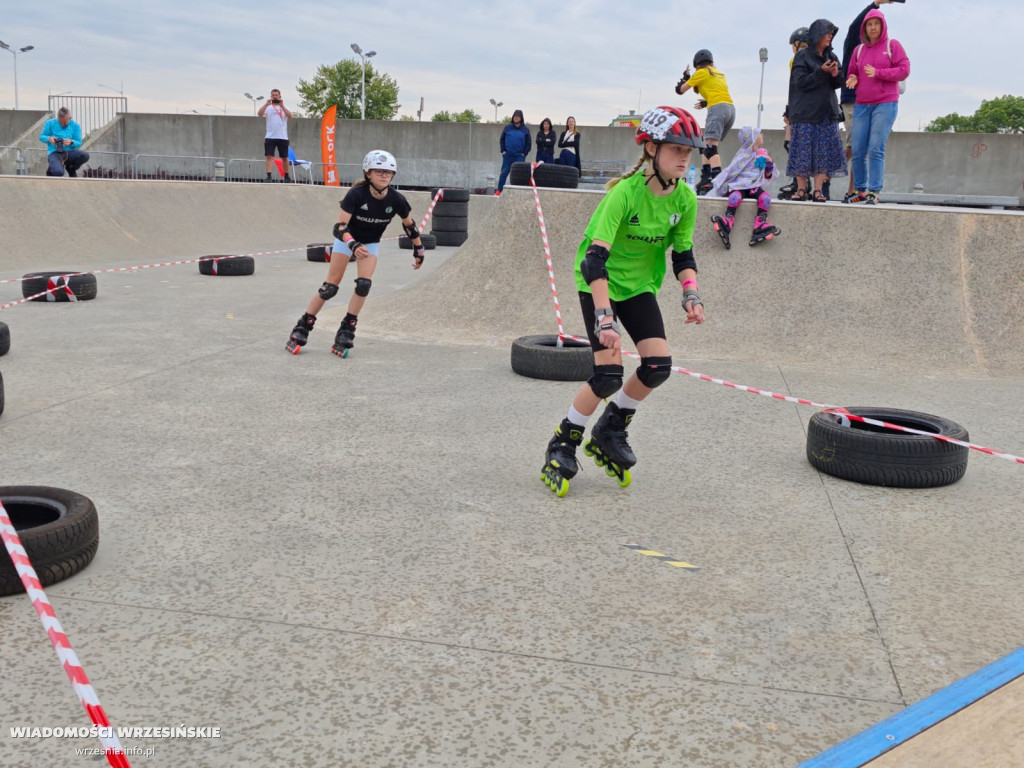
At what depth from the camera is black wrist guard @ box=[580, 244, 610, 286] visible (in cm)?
466

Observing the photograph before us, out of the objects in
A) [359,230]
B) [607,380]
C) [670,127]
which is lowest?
[607,380]

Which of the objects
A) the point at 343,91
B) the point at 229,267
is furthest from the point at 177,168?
the point at 343,91

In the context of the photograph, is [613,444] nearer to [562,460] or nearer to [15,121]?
[562,460]

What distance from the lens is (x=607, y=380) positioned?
484cm

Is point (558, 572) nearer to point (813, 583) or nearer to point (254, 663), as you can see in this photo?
point (813, 583)

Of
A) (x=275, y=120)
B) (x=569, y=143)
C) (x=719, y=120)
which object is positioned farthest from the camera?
(x=275, y=120)

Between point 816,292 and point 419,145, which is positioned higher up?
point 419,145

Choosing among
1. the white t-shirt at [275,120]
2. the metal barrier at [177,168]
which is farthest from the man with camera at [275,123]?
the metal barrier at [177,168]

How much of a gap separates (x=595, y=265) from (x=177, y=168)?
3054 cm

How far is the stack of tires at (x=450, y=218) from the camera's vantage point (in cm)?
2316

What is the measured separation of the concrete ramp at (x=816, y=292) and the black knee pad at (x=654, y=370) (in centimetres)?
441

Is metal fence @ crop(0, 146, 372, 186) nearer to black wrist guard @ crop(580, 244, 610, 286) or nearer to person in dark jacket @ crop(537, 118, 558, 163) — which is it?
person in dark jacket @ crop(537, 118, 558, 163)

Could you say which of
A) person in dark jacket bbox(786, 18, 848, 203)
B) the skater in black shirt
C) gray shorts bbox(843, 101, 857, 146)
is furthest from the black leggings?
gray shorts bbox(843, 101, 857, 146)

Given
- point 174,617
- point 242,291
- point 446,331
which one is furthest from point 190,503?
point 242,291
